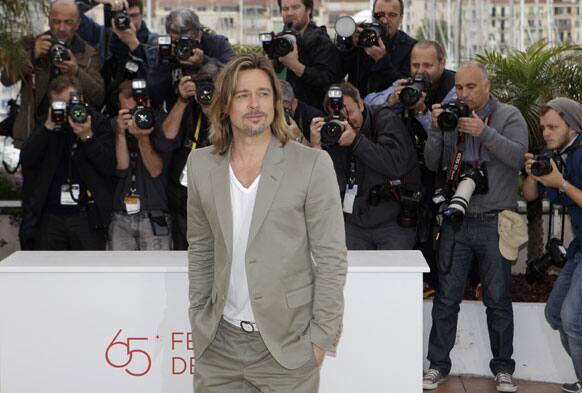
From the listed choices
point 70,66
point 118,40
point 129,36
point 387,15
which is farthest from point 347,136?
point 118,40

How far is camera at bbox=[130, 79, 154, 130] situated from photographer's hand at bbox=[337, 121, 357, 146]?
1.14 m

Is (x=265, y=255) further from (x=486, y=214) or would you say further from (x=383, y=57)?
(x=383, y=57)

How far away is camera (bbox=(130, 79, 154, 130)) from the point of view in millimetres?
6285

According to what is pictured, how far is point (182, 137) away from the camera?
21.4 feet

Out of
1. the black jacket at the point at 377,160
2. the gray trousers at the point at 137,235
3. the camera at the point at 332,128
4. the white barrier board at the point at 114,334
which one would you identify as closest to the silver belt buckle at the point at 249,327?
the white barrier board at the point at 114,334

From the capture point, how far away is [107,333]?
16.1ft

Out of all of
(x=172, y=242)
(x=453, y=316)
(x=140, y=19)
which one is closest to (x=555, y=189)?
(x=453, y=316)

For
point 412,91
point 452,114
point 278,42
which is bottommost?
point 452,114

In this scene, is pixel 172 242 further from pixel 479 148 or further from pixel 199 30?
pixel 479 148

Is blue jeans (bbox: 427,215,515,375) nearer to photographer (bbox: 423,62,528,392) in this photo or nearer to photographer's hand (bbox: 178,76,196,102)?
photographer (bbox: 423,62,528,392)

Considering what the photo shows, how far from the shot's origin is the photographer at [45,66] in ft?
23.6

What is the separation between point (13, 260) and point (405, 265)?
5.91ft

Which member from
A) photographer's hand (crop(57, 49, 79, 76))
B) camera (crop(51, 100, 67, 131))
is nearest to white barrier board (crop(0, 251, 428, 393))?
camera (crop(51, 100, 67, 131))

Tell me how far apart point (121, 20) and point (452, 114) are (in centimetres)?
245
